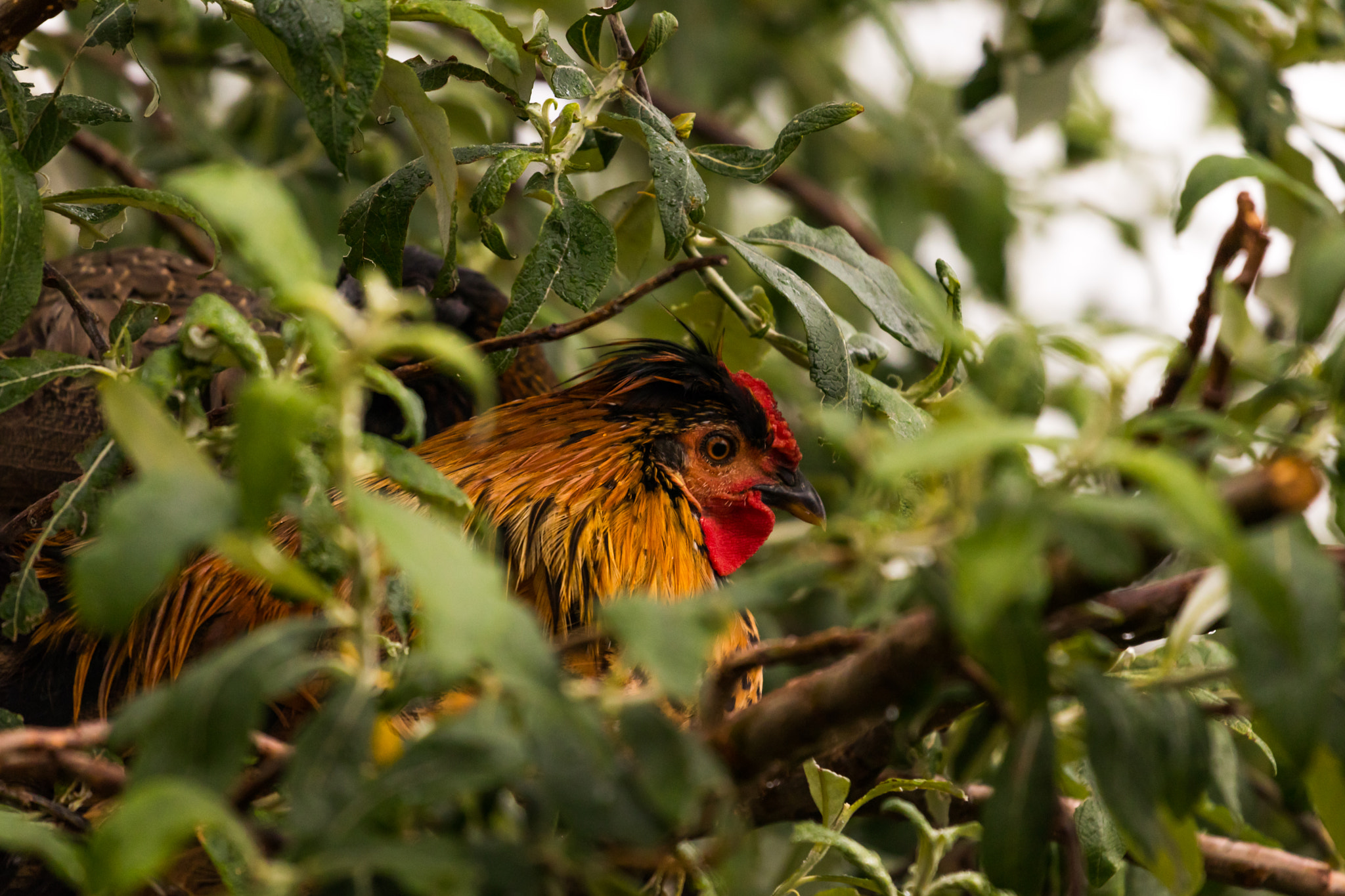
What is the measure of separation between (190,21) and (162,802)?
2335 millimetres

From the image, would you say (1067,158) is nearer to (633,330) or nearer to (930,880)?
(633,330)

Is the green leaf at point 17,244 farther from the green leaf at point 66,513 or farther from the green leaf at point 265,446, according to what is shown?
the green leaf at point 265,446

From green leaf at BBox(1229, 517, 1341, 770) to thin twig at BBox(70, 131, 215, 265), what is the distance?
185 centimetres

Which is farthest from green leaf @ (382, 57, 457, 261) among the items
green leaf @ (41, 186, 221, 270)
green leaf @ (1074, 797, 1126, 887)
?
green leaf @ (1074, 797, 1126, 887)

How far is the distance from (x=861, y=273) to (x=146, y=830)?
0.97 m

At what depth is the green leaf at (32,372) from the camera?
3.13 feet

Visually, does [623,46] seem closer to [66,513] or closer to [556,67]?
[556,67]

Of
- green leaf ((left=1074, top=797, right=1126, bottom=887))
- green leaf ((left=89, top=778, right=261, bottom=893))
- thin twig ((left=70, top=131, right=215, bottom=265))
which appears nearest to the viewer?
green leaf ((left=89, top=778, right=261, bottom=893))

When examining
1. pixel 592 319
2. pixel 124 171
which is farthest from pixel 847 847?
pixel 124 171

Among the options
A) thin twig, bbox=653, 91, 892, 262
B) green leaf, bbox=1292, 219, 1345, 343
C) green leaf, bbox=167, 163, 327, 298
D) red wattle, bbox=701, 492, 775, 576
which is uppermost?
green leaf, bbox=167, 163, 327, 298

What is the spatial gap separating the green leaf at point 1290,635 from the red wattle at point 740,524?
49.3 inches

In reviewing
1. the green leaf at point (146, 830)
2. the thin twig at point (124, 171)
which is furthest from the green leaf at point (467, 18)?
the thin twig at point (124, 171)

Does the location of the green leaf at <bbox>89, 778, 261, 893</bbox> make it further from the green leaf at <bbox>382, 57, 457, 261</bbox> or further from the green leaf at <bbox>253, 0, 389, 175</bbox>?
the green leaf at <bbox>382, 57, 457, 261</bbox>

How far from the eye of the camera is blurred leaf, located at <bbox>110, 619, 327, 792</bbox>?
0.60 m
